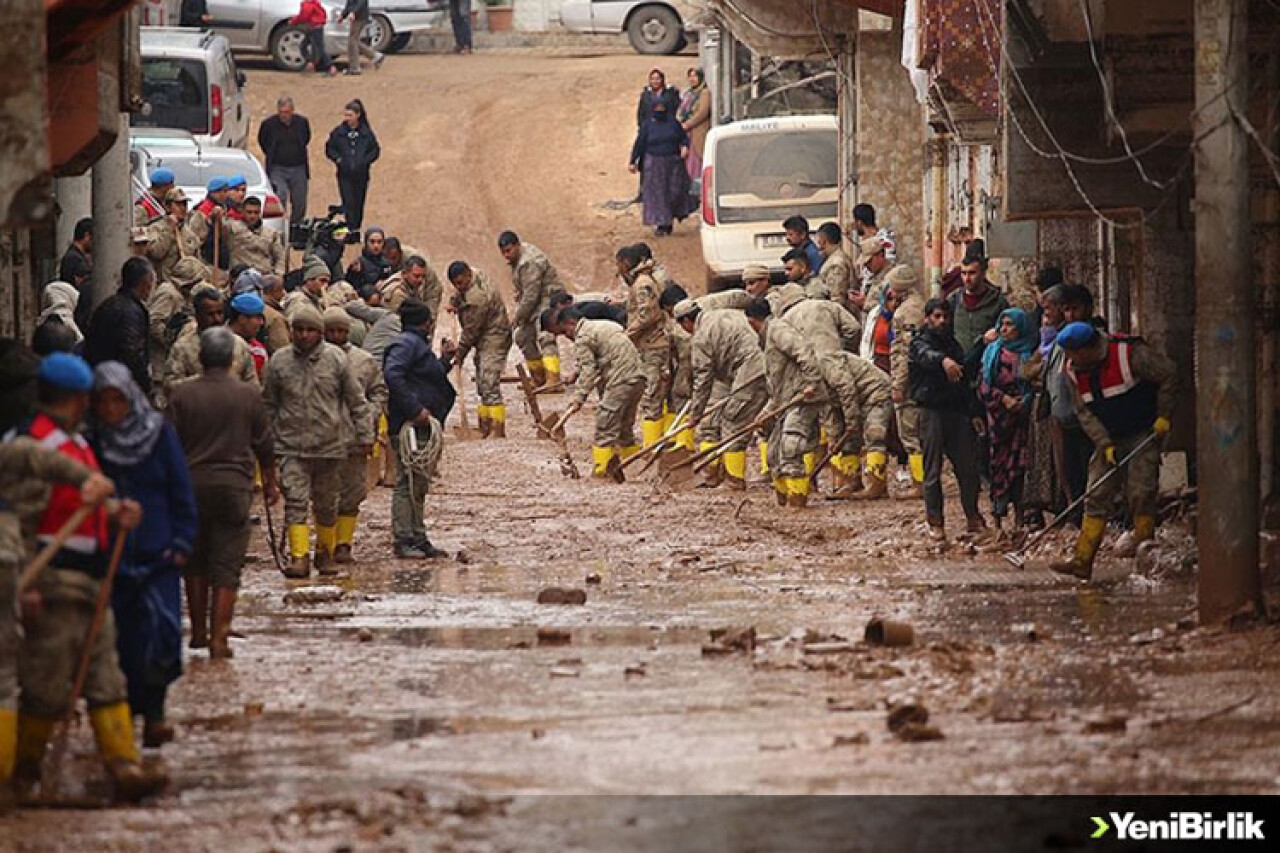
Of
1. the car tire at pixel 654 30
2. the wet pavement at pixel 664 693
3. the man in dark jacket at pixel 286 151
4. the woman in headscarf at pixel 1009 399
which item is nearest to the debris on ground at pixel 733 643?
the wet pavement at pixel 664 693

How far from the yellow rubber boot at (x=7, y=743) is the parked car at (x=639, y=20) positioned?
34737mm

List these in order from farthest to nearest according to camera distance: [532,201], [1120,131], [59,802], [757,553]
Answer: [532,201] < [757,553] < [1120,131] < [59,802]

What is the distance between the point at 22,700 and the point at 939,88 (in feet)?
39.3

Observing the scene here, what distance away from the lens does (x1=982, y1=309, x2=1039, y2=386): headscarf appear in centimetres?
1775

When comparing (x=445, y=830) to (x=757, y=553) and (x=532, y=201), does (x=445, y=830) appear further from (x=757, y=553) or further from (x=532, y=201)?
(x=532, y=201)

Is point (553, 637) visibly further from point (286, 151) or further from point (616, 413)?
point (286, 151)

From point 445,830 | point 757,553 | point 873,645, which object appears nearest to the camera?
point 445,830

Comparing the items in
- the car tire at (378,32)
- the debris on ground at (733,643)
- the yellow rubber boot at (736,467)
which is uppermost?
the car tire at (378,32)

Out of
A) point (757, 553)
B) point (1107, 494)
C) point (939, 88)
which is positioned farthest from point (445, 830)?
point (939, 88)

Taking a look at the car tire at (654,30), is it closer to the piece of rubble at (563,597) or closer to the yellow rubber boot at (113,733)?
the piece of rubble at (563,597)

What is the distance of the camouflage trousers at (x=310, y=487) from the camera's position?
15.9 m

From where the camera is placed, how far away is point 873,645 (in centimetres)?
1275

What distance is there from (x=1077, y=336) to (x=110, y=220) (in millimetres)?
6999

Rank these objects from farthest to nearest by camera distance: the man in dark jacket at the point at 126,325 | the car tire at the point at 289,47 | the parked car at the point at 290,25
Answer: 1. the car tire at the point at 289,47
2. the parked car at the point at 290,25
3. the man in dark jacket at the point at 126,325
